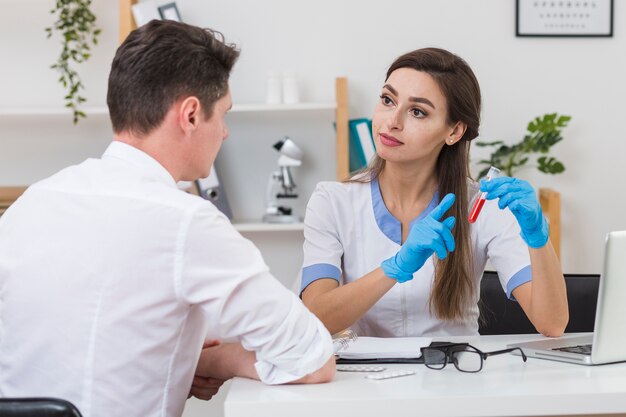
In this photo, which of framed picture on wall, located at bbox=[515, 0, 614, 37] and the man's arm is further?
framed picture on wall, located at bbox=[515, 0, 614, 37]

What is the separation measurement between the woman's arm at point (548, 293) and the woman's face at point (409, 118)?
374 millimetres

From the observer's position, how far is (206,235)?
47.1 inches

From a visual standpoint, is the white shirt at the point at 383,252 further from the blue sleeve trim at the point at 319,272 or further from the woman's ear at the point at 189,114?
the woman's ear at the point at 189,114

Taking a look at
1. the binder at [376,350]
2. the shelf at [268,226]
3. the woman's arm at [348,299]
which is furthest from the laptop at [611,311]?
the shelf at [268,226]

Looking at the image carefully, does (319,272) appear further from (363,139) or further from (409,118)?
(363,139)

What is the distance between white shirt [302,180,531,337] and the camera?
1.93m

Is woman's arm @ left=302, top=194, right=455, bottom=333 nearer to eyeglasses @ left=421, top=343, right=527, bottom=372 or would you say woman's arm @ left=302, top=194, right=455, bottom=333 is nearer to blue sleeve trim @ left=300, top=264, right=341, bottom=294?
blue sleeve trim @ left=300, top=264, right=341, bottom=294

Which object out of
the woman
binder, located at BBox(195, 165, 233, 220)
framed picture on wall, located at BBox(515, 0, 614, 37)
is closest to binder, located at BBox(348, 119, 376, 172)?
binder, located at BBox(195, 165, 233, 220)

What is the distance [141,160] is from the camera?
1.30 metres

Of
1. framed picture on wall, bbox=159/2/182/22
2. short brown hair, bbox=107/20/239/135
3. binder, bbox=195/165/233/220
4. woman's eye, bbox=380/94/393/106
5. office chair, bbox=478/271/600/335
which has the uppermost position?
framed picture on wall, bbox=159/2/182/22

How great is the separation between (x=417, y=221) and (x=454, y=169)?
16 cm

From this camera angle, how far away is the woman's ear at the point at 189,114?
131cm

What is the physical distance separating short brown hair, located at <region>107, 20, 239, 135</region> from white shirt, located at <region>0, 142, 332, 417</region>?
0.10 meters

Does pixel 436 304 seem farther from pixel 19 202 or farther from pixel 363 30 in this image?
pixel 363 30
